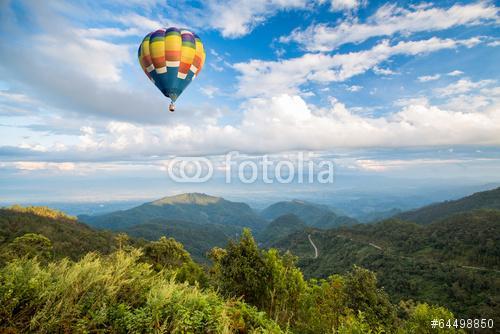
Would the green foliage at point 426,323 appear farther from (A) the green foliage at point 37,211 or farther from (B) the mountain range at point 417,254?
(A) the green foliage at point 37,211

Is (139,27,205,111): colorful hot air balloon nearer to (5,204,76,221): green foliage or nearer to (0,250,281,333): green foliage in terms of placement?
(0,250,281,333): green foliage

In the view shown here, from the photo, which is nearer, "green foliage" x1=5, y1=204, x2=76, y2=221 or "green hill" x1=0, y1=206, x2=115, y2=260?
"green hill" x1=0, y1=206, x2=115, y2=260

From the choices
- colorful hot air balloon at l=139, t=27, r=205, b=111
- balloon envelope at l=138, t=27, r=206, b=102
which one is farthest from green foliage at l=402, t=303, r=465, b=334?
balloon envelope at l=138, t=27, r=206, b=102

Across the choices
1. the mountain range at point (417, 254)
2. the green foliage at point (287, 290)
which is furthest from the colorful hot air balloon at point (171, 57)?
the mountain range at point (417, 254)

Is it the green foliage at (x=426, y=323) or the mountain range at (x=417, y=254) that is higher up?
the green foliage at (x=426, y=323)

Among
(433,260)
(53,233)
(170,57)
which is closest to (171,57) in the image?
(170,57)

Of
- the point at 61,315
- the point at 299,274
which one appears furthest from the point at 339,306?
the point at 61,315

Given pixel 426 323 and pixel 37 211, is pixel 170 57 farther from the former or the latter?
pixel 37 211

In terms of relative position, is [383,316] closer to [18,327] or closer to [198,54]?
[18,327]
